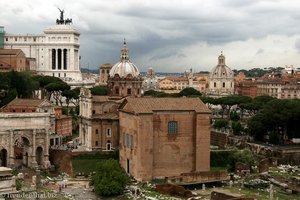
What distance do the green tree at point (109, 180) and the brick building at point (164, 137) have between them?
17.5 ft

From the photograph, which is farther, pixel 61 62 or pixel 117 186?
pixel 61 62

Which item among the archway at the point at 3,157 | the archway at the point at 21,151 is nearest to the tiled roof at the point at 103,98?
the archway at the point at 21,151

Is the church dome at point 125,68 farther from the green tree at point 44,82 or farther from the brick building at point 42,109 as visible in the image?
the green tree at point 44,82

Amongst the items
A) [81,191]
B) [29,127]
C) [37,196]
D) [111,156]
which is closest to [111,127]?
[111,156]

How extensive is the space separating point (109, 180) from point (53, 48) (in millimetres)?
67261

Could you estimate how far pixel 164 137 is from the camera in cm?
5297

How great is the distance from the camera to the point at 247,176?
5303cm

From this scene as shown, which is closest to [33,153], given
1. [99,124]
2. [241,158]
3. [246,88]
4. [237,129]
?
[99,124]

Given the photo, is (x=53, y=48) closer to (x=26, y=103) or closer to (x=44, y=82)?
(x=44, y=82)

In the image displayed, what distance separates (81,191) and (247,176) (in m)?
15.2

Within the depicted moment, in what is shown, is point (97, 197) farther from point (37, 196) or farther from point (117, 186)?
point (37, 196)

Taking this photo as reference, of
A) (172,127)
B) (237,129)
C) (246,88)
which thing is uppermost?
(246,88)

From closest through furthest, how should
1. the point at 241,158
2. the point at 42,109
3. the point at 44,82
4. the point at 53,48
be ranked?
1. the point at 241,158
2. the point at 42,109
3. the point at 44,82
4. the point at 53,48

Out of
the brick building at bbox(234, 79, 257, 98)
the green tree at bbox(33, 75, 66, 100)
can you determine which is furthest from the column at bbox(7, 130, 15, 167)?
the brick building at bbox(234, 79, 257, 98)
